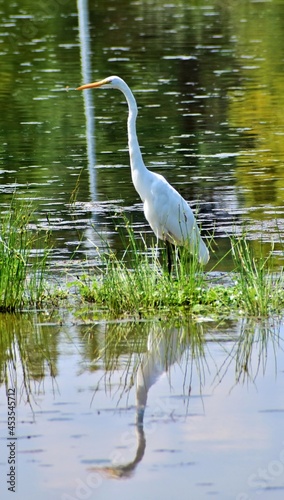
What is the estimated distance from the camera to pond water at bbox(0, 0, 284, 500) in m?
5.40

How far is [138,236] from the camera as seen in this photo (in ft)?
35.8

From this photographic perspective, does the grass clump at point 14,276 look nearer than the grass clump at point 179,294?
No

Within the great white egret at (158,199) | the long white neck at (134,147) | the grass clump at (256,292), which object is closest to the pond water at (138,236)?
the grass clump at (256,292)

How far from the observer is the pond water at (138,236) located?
17.7 ft

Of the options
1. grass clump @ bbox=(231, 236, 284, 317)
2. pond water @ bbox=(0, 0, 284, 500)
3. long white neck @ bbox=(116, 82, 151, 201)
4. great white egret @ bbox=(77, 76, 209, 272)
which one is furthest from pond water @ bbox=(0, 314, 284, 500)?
long white neck @ bbox=(116, 82, 151, 201)

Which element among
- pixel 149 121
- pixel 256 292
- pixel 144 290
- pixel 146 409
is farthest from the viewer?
pixel 149 121

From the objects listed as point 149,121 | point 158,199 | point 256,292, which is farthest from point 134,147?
point 149,121

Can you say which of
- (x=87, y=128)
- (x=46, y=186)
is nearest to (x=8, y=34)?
(x=87, y=128)

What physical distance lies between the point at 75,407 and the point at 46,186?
7.70 meters

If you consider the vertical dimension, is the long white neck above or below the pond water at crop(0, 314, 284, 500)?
above

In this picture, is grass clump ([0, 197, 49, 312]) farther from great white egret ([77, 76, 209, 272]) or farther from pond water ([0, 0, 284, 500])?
great white egret ([77, 76, 209, 272])

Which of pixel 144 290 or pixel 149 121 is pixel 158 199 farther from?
pixel 149 121

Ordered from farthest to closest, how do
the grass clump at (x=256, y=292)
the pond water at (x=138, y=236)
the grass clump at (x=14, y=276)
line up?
the grass clump at (x=14, y=276)
the grass clump at (x=256, y=292)
the pond water at (x=138, y=236)

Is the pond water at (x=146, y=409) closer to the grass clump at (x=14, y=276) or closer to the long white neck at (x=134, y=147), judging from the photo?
the grass clump at (x=14, y=276)
